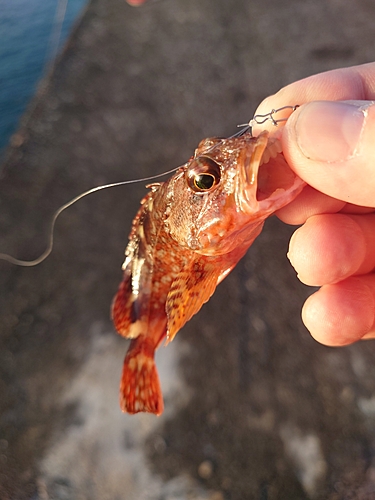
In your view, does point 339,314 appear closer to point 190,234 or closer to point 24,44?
point 190,234

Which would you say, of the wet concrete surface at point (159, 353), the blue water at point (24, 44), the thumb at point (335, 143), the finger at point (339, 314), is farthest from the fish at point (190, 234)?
the blue water at point (24, 44)

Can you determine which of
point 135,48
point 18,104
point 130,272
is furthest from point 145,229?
point 135,48

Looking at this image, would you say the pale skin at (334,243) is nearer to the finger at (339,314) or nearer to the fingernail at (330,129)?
the finger at (339,314)

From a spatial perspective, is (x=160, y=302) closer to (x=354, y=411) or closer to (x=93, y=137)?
(x=354, y=411)

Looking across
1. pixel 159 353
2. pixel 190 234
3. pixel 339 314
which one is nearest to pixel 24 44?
pixel 159 353

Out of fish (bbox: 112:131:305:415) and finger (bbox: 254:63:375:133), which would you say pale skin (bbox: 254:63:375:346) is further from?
fish (bbox: 112:131:305:415)
